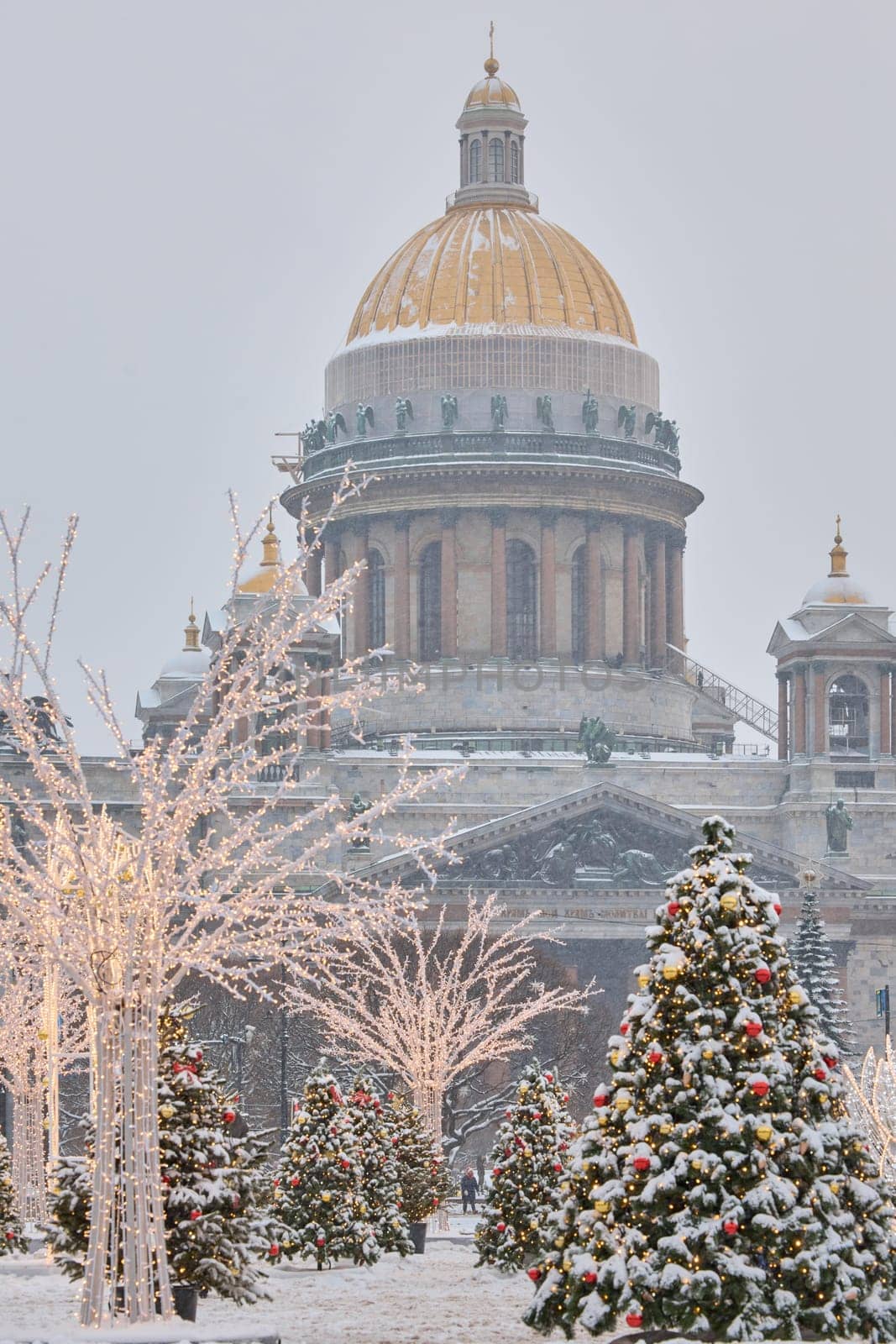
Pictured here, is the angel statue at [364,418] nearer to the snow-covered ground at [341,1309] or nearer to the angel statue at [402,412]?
the angel statue at [402,412]

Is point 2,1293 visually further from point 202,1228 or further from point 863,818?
point 863,818

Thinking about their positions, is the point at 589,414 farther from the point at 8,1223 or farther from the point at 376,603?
the point at 8,1223

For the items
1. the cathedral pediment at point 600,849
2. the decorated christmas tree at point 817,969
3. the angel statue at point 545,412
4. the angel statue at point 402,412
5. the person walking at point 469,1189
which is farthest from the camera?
the angel statue at point 402,412

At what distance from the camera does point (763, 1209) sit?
88.3ft

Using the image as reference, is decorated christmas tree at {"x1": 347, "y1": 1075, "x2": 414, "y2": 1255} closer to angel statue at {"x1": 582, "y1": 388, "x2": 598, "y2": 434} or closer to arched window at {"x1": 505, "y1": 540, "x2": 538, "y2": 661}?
arched window at {"x1": 505, "y1": 540, "x2": 538, "y2": 661}

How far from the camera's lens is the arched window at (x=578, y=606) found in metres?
107

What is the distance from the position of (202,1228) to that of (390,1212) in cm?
939

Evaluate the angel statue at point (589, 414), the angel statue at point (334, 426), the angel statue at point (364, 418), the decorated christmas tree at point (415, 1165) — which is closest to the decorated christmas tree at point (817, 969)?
the decorated christmas tree at point (415, 1165)

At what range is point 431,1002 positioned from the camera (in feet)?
178

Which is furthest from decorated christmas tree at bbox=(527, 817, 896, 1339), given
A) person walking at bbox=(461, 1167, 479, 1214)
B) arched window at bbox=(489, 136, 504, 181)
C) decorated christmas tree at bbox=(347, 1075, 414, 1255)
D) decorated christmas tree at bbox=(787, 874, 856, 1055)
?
arched window at bbox=(489, 136, 504, 181)

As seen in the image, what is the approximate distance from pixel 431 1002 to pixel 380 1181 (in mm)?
14095

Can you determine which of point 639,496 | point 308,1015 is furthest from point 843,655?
point 308,1015

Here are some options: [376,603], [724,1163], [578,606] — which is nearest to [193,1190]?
[724,1163]

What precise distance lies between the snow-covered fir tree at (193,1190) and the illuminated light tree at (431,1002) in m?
2.52
